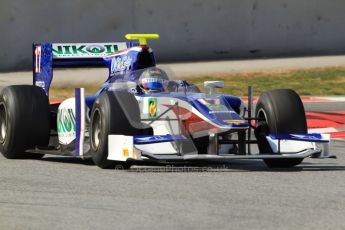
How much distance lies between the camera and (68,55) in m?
12.3

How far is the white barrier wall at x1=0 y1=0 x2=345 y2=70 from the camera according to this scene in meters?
26.5

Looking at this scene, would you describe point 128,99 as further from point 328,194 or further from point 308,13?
point 308,13

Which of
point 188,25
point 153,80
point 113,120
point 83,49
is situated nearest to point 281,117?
point 153,80

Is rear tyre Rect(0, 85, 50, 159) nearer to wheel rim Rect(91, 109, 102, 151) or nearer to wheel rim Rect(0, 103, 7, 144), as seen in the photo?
wheel rim Rect(0, 103, 7, 144)

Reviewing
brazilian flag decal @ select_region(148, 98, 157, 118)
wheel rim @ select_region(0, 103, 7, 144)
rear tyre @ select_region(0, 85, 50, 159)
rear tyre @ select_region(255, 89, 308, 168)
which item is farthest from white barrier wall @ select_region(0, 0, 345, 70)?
rear tyre @ select_region(255, 89, 308, 168)

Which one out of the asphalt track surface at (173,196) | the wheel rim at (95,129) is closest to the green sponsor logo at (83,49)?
the asphalt track surface at (173,196)

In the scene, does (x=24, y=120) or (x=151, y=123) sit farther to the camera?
(x=24, y=120)

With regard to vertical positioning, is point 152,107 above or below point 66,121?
above

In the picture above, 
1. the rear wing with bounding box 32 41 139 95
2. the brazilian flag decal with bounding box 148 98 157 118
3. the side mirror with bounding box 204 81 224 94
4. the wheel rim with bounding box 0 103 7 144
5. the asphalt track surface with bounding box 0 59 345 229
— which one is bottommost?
the asphalt track surface with bounding box 0 59 345 229

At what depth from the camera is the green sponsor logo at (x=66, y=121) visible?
10969mm

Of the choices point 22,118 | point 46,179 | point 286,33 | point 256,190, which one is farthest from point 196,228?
point 286,33

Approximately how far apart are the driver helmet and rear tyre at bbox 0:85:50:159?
4.07ft

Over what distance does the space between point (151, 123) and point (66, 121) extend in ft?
4.22

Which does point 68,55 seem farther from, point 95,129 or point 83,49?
point 95,129
